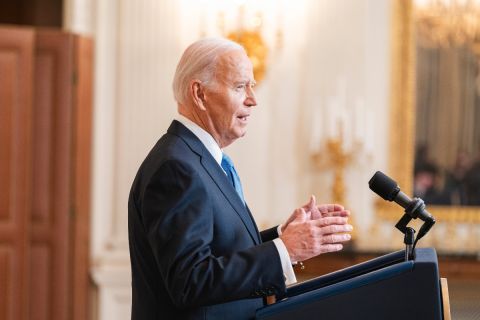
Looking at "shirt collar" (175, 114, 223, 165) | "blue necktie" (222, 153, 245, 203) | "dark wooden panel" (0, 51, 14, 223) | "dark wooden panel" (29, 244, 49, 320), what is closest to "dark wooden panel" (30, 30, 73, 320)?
"dark wooden panel" (29, 244, 49, 320)

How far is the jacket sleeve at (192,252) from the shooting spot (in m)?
2.17

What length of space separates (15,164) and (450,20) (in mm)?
2949

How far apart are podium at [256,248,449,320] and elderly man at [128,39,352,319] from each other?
99mm

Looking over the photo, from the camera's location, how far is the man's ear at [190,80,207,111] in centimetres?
247

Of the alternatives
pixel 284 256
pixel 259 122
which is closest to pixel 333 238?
pixel 284 256

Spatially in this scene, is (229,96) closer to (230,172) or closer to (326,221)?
(230,172)

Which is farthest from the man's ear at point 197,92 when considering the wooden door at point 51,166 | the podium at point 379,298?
the wooden door at point 51,166

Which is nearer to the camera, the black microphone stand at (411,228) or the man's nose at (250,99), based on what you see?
the black microphone stand at (411,228)

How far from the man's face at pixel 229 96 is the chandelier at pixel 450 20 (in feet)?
11.6

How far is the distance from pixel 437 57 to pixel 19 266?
9.87 ft

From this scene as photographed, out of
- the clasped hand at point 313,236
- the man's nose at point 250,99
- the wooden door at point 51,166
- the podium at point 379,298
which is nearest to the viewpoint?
the podium at point 379,298

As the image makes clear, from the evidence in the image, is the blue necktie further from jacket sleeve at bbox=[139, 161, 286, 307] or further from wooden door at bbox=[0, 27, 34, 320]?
wooden door at bbox=[0, 27, 34, 320]

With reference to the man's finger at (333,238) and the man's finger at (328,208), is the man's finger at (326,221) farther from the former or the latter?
the man's finger at (328,208)

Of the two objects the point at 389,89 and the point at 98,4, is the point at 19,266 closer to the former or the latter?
the point at 98,4
